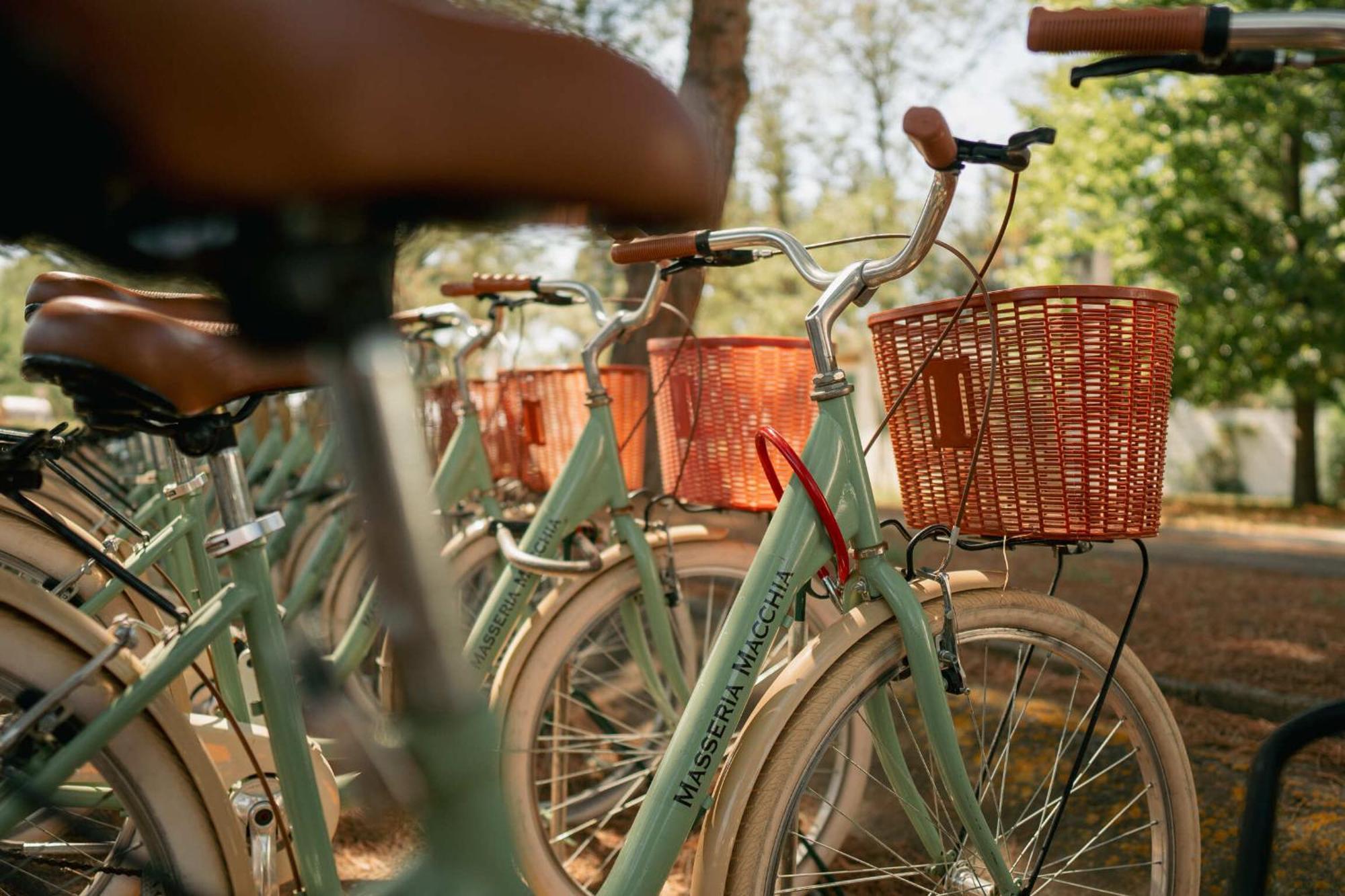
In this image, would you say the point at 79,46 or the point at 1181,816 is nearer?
the point at 79,46

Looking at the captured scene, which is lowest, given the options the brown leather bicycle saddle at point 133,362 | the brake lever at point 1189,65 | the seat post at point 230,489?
the seat post at point 230,489

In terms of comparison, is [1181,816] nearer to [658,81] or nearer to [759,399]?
[759,399]

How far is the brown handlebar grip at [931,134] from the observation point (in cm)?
137

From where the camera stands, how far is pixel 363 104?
2.20 feet

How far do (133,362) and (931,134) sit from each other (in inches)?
38.7

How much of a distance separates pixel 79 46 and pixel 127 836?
112 cm

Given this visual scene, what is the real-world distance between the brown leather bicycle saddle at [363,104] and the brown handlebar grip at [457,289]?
214cm

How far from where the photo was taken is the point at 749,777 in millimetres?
1509

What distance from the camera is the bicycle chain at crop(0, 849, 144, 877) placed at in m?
1.39

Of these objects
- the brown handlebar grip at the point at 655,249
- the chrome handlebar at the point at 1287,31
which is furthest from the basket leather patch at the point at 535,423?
the chrome handlebar at the point at 1287,31

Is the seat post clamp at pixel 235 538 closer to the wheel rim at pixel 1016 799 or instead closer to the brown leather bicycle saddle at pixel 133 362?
the brown leather bicycle saddle at pixel 133 362

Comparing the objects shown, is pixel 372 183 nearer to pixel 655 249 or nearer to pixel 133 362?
pixel 133 362

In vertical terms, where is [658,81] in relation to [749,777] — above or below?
above

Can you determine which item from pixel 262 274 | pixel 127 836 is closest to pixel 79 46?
pixel 262 274
